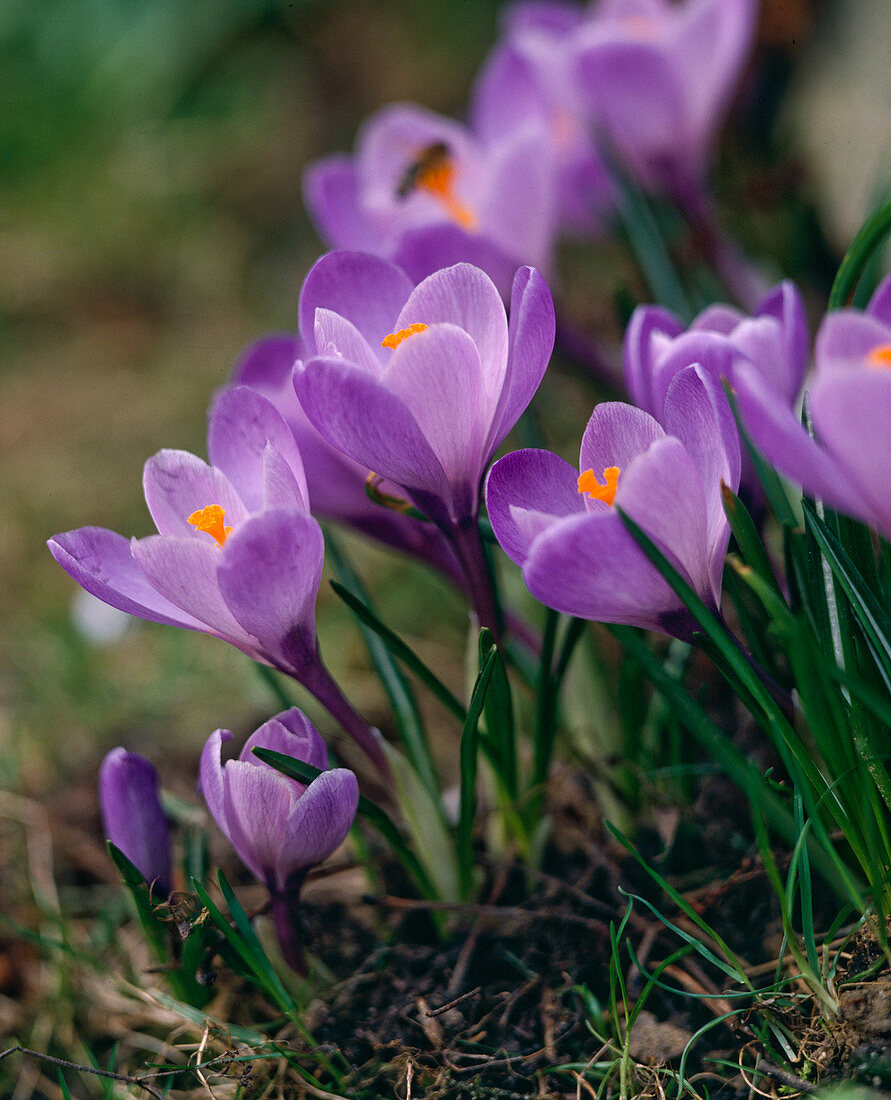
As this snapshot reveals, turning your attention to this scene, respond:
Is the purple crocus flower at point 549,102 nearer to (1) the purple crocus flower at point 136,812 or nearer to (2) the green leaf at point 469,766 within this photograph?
(2) the green leaf at point 469,766

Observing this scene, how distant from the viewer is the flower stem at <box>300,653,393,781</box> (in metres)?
0.75

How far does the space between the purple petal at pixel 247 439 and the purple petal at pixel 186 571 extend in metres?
0.09

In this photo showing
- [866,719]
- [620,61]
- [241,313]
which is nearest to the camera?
[866,719]

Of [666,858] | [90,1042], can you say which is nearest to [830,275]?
[666,858]

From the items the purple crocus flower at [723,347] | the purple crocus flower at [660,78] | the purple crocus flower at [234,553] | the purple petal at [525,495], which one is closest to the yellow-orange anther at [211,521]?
the purple crocus flower at [234,553]

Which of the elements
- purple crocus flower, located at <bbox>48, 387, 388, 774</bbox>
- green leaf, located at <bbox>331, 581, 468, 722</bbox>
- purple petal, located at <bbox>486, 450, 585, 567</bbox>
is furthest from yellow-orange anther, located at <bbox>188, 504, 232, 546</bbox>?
purple petal, located at <bbox>486, 450, 585, 567</bbox>

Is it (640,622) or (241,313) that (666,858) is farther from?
(241,313)

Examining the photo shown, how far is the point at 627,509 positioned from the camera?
613 mm

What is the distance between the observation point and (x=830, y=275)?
174cm

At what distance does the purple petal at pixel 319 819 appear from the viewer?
688 mm

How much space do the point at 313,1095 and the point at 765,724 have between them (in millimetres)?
487

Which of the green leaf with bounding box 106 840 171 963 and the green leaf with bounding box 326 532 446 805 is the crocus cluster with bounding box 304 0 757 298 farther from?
the green leaf with bounding box 106 840 171 963

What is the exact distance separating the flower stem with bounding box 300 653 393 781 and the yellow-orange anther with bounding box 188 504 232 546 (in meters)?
0.13

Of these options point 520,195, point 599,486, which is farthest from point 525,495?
point 520,195
